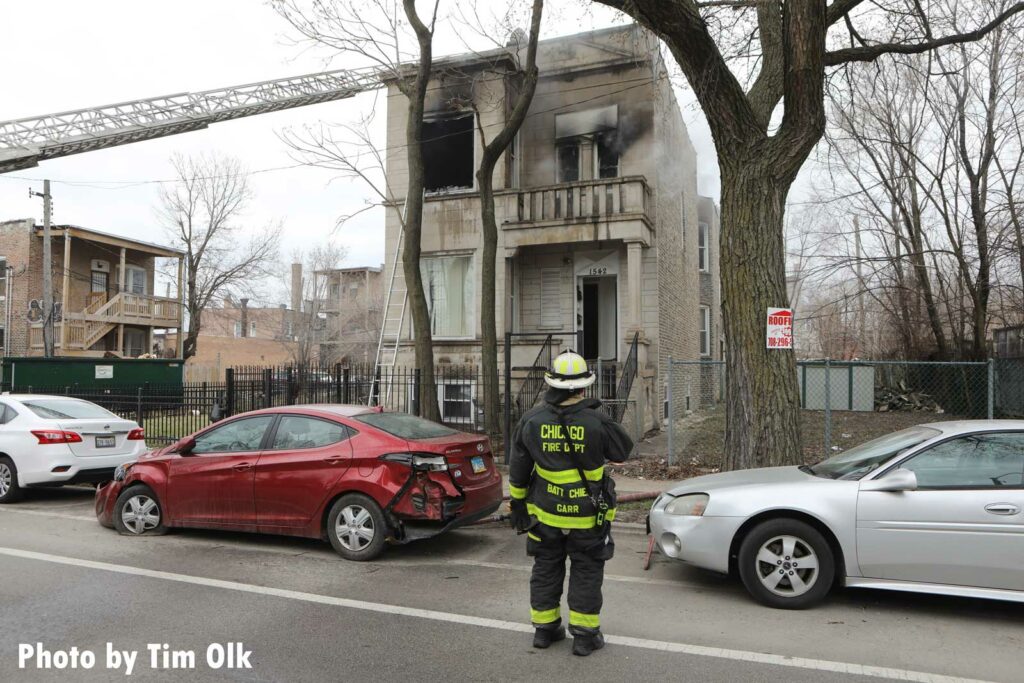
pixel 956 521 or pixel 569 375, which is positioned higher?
pixel 569 375

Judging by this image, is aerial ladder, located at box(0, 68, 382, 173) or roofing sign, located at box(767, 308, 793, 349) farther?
aerial ladder, located at box(0, 68, 382, 173)

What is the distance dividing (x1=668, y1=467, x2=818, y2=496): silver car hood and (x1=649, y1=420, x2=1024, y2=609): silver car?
0.16 ft

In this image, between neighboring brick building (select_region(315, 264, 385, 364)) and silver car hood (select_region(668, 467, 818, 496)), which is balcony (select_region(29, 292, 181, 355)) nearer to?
neighboring brick building (select_region(315, 264, 385, 364))

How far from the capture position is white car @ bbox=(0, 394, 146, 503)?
8.49 metres

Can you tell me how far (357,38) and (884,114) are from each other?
41.4 ft

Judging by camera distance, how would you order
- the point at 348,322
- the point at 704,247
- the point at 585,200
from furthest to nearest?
the point at 348,322 < the point at 704,247 < the point at 585,200

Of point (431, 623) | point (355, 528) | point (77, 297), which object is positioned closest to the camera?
point (431, 623)

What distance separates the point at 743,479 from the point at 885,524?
1.03 metres

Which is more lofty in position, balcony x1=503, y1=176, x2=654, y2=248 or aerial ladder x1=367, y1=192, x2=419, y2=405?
balcony x1=503, y1=176, x2=654, y2=248

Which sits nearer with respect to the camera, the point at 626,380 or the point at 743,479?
the point at 743,479

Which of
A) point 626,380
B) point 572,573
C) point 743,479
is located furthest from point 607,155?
point 572,573

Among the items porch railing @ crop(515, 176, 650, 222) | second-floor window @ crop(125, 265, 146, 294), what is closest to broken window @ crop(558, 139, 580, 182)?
porch railing @ crop(515, 176, 650, 222)

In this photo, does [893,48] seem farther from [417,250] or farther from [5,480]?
[5,480]

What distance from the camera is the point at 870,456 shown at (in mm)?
5250
